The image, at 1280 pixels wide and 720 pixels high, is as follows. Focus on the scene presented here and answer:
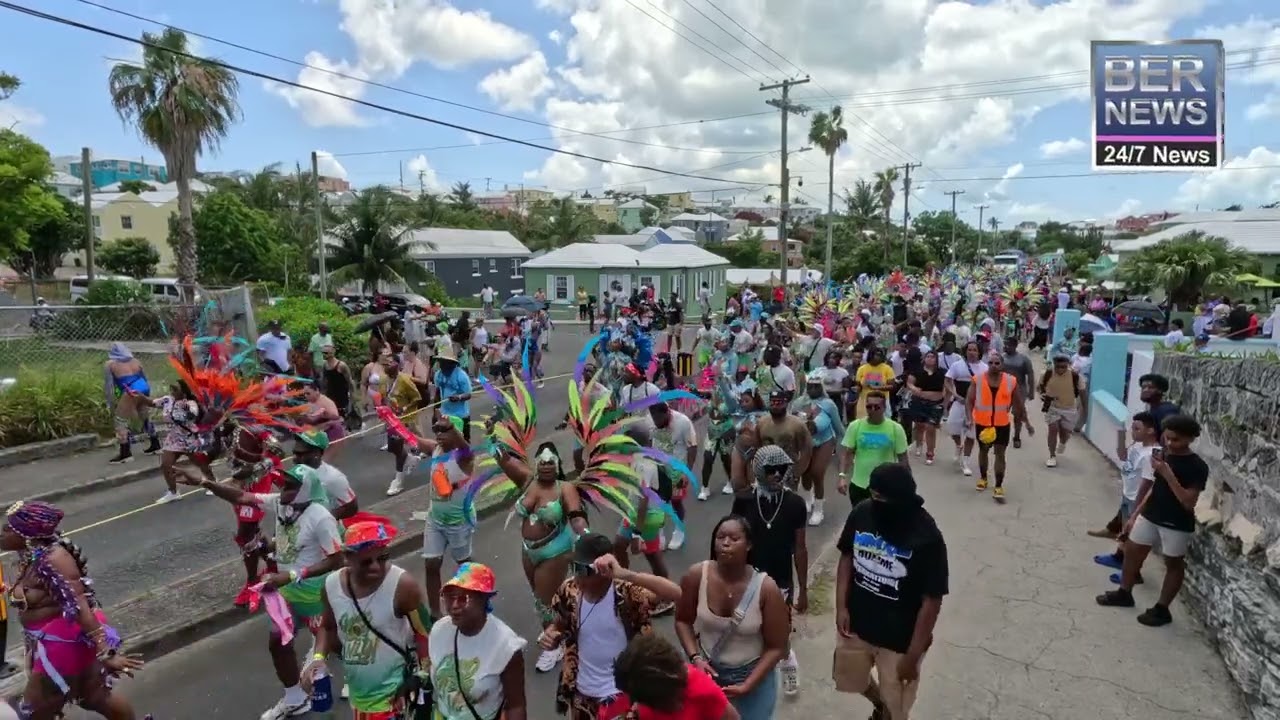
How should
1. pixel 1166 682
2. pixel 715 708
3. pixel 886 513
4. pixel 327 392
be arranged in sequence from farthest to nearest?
pixel 327 392 → pixel 1166 682 → pixel 886 513 → pixel 715 708

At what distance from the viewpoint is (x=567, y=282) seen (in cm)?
3431

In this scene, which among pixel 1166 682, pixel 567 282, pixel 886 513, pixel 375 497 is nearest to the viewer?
pixel 886 513

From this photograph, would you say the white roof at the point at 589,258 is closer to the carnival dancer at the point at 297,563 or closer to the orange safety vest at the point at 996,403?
the orange safety vest at the point at 996,403

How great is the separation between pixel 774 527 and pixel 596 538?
55.7 inches

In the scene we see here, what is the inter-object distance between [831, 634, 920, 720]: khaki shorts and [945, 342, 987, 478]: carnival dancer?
19.2 feet

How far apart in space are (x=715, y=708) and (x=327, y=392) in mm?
8800

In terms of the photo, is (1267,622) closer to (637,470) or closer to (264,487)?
(637,470)

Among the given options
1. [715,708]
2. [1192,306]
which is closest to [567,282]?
[1192,306]

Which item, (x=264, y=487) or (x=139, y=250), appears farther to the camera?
(x=139, y=250)

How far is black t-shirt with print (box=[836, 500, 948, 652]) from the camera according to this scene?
3.70 meters

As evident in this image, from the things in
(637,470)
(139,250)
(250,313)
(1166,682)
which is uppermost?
(139,250)

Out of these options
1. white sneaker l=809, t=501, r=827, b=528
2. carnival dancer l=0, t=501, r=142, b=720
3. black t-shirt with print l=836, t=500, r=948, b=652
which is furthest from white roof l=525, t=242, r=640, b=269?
carnival dancer l=0, t=501, r=142, b=720

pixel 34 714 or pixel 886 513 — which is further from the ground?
pixel 886 513

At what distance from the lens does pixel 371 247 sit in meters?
32.3
